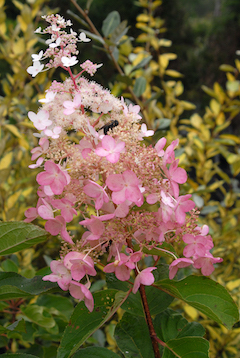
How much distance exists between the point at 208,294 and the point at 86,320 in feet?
0.63

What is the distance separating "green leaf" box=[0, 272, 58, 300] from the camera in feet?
1.47

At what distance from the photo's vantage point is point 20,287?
0.49 m

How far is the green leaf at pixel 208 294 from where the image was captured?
41cm

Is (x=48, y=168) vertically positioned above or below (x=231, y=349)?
above

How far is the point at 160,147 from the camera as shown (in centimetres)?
43

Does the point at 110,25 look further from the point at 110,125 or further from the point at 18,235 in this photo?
the point at 18,235

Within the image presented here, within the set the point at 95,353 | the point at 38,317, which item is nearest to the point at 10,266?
the point at 38,317

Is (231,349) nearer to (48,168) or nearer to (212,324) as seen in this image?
(212,324)

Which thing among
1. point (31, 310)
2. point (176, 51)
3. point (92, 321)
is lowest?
point (176, 51)

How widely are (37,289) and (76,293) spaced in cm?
12

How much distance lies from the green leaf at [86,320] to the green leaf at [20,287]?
0.21 ft

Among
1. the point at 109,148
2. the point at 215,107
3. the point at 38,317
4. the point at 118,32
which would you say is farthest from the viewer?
the point at 215,107

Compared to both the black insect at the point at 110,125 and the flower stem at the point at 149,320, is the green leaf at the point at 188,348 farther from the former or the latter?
the black insect at the point at 110,125

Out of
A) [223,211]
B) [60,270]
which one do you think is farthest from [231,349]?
[60,270]
